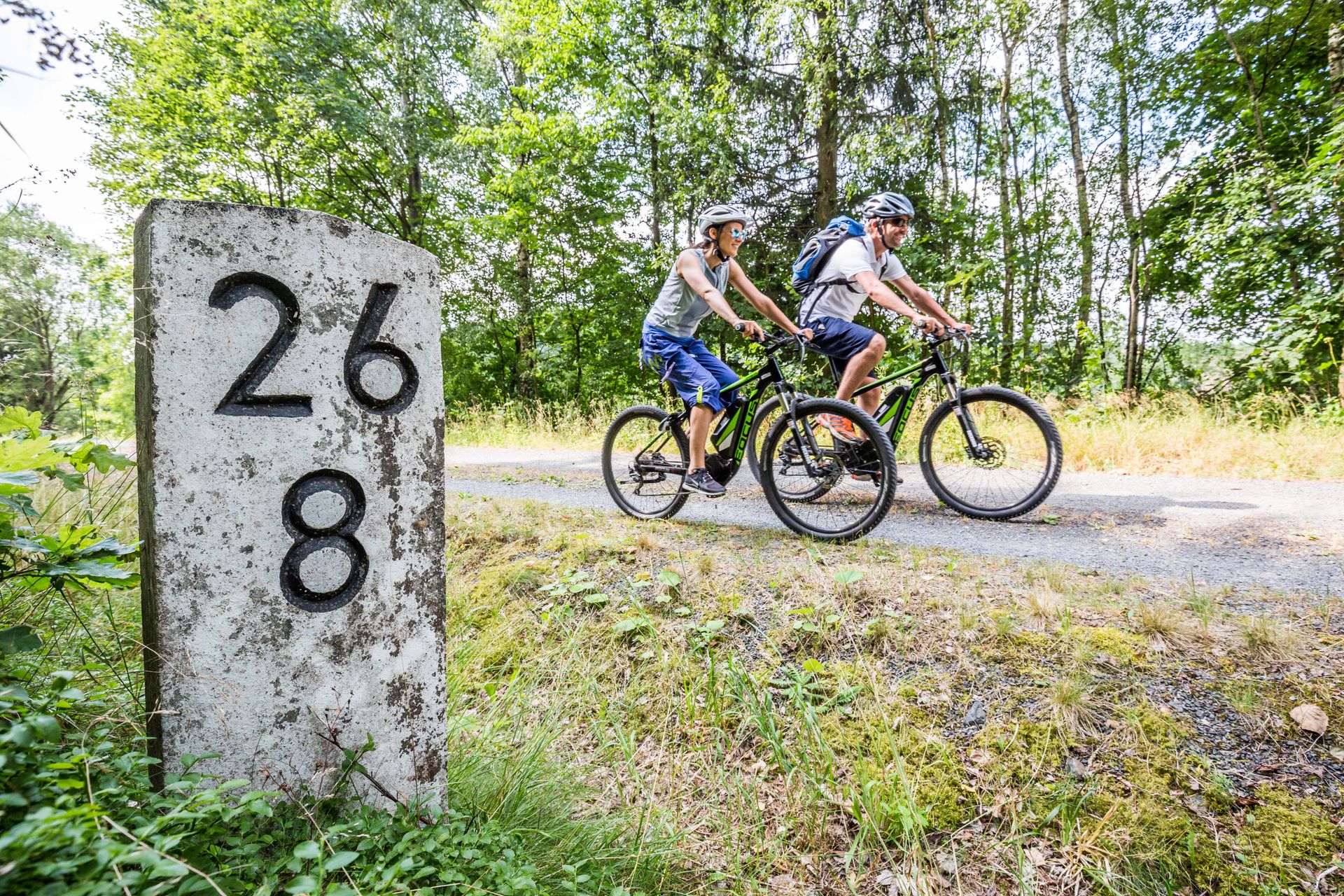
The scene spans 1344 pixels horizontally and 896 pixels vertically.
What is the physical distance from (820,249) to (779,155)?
9.34 meters

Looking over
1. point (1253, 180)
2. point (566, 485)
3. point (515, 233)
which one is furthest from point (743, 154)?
point (566, 485)

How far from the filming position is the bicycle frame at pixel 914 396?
158 inches

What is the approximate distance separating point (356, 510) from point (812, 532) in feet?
8.63

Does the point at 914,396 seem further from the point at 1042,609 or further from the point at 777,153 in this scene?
the point at 777,153

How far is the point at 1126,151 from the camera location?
14.3 m

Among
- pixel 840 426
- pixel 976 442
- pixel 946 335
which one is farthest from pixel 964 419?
pixel 840 426

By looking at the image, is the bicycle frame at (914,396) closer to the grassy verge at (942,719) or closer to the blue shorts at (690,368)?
the blue shorts at (690,368)

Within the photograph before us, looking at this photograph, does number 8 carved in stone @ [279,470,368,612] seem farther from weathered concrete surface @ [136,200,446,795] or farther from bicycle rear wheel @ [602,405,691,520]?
bicycle rear wheel @ [602,405,691,520]

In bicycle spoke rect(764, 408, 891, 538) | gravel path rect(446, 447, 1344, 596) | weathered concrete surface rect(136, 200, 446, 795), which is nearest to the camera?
weathered concrete surface rect(136, 200, 446, 795)

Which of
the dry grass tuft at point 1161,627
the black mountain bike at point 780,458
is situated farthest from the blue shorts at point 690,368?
the dry grass tuft at point 1161,627

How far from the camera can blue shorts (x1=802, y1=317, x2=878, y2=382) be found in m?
4.20

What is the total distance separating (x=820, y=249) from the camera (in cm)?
443

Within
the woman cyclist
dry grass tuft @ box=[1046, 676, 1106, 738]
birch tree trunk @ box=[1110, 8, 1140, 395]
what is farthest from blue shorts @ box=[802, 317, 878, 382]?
birch tree trunk @ box=[1110, 8, 1140, 395]

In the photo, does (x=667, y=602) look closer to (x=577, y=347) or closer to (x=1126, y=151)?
(x=577, y=347)
